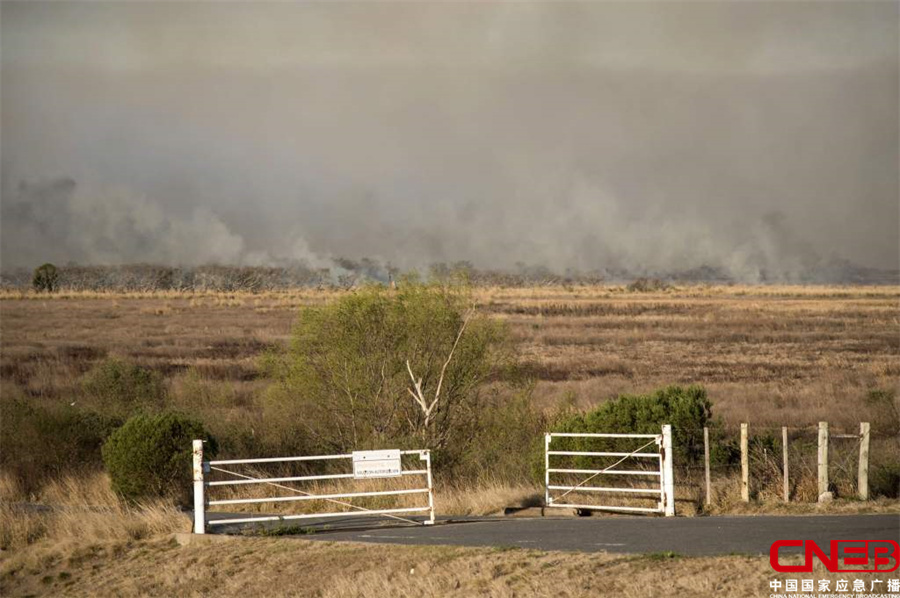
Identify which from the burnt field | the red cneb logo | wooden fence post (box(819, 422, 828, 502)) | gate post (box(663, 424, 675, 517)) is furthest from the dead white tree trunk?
the red cneb logo

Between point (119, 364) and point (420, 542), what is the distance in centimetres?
2743

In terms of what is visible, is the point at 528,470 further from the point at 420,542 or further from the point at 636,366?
the point at 636,366

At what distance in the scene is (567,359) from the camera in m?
58.5

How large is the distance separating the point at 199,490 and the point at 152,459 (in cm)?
746

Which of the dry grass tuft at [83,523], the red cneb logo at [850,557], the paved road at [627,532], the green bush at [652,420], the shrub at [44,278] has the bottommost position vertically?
the dry grass tuft at [83,523]

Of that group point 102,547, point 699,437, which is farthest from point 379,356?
point 102,547

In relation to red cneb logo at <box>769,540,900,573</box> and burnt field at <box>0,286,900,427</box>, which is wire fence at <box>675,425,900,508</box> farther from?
burnt field at <box>0,286,900,427</box>

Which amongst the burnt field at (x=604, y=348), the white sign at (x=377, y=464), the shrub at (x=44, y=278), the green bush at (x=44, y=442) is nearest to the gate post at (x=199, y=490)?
the white sign at (x=377, y=464)

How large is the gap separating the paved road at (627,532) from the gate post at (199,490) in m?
0.51

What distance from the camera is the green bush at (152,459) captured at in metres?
23.1

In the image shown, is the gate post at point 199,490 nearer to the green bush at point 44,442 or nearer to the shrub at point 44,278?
the green bush at point 44,442

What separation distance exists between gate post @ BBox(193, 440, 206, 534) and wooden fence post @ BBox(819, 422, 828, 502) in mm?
10479

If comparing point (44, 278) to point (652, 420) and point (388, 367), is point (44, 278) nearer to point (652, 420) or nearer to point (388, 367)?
point (388, 367)

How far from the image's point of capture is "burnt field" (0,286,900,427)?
4241 centimetres
